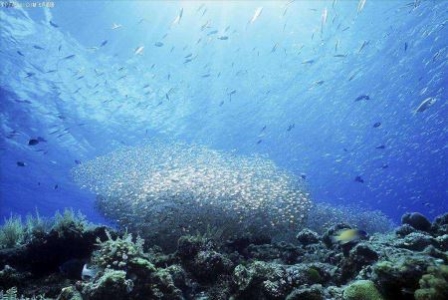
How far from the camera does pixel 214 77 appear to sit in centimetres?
2880

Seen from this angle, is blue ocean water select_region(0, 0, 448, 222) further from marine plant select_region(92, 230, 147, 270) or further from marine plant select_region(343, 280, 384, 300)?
marine plant select_region(343, 280, 384, 300)

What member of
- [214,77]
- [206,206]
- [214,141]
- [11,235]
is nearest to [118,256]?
[206,206]

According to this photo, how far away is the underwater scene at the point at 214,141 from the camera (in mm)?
6578

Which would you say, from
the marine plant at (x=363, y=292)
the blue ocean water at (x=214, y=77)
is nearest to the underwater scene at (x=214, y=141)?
the marine plant at (x=363, y=292)

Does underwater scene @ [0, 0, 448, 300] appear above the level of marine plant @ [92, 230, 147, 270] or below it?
above

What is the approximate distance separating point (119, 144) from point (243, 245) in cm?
2872

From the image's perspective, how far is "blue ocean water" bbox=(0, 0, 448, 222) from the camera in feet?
69.9

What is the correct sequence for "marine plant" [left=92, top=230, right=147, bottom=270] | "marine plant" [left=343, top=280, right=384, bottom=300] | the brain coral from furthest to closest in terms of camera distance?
the brain coral < "marine plant" [left=92, top=230, right=147, bottom=270] < "marine plant" [left=343, top=280, right=384, bottom=300]

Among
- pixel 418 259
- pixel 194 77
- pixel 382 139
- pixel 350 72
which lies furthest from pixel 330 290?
pixel 382 139

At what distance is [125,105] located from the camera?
2956cm

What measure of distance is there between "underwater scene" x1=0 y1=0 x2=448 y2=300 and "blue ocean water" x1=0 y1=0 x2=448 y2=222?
153 mm

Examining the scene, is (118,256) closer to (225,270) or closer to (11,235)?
(225,270)

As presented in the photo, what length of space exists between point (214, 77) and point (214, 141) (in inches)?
462

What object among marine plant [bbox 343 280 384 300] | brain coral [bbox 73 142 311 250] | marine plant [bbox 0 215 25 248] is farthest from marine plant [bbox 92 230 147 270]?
marine plant [bbox 0 215 25 248]
